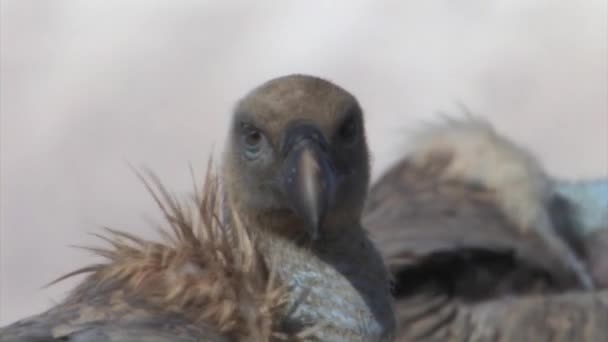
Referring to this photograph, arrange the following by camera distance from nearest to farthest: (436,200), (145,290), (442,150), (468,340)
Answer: (145,290)
(468,340)
(436,200)
(442,150)

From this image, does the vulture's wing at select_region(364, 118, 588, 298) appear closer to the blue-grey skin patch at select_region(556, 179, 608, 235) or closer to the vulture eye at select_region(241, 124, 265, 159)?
the blue-grey skin patch at select_region(556, 179, 608, 235)

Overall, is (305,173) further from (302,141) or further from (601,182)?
(601,182)

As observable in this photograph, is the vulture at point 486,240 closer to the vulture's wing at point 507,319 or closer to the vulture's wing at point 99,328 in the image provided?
the vulture's wing at point 507,319

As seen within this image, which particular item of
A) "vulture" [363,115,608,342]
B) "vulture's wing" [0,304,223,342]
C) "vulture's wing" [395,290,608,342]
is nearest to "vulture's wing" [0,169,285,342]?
"vulture's wing" [0,304,223,342]

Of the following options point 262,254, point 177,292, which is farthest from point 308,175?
point 177,292

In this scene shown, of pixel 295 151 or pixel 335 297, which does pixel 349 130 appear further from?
pixel 335 297

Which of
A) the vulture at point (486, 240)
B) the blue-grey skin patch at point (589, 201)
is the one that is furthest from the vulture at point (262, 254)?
the blue-grey skin patch at point (589, 201)

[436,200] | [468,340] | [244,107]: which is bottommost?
[468,340]

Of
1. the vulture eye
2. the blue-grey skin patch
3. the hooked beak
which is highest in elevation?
the vulture eye

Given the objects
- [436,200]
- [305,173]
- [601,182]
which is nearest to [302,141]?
[305,173]
